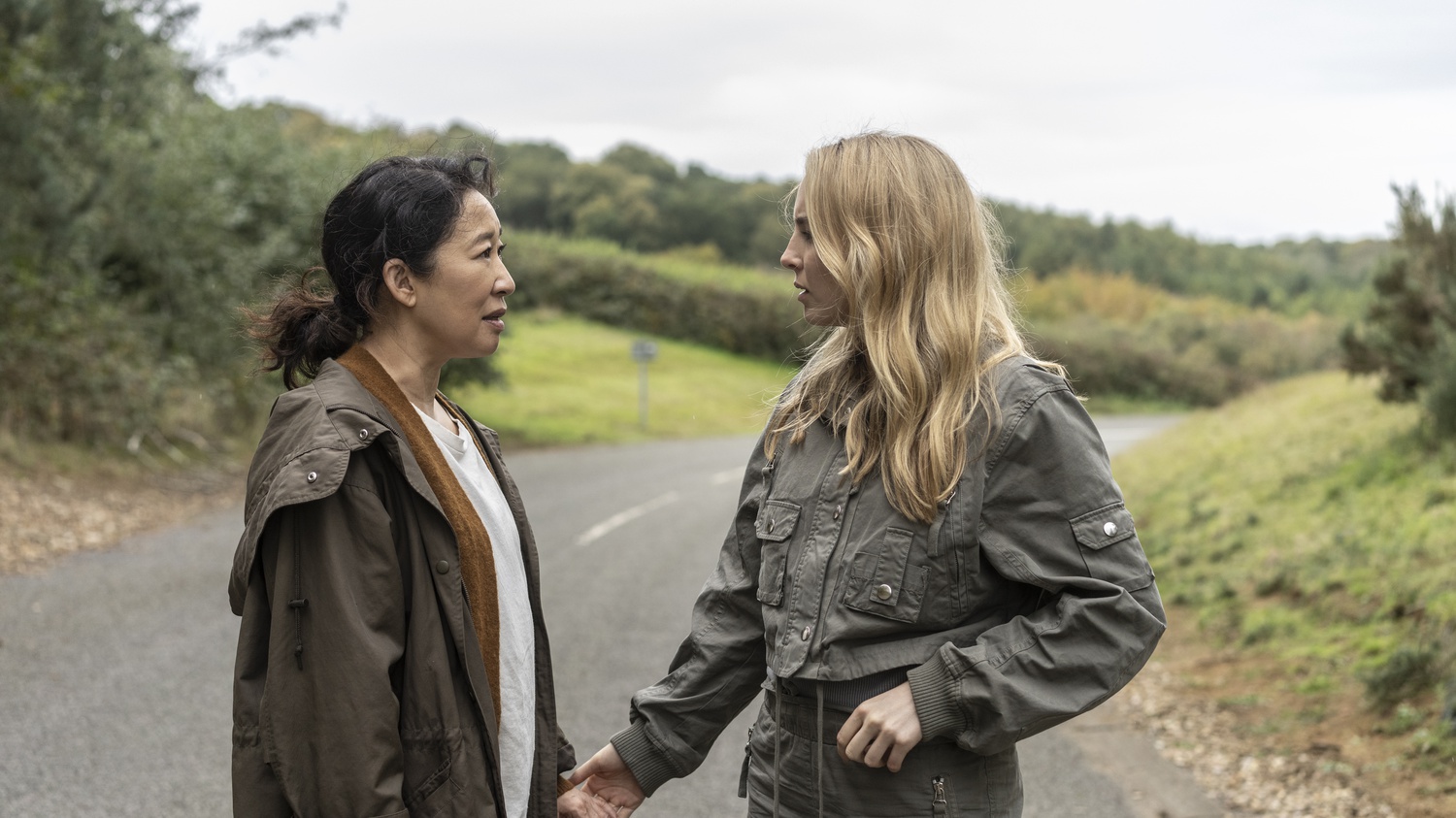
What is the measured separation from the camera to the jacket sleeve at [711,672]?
264 centimetres

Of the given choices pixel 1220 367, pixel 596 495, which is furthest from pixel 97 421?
pixel 1220 367

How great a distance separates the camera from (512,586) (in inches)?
98.7

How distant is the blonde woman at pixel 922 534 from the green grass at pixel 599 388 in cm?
2040

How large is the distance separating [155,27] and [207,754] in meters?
14.5

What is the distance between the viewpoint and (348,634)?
204 centimetres

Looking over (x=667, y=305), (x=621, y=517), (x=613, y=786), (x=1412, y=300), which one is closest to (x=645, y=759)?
(x=613, y=786)

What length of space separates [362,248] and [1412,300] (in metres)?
11.2

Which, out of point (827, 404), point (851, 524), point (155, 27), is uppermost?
point (155, 27)

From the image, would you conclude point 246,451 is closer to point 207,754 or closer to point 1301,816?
point 207,754

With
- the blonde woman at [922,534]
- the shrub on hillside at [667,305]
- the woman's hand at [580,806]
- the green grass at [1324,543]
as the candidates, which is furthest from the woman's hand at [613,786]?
the shrub on hillside at [667,305]

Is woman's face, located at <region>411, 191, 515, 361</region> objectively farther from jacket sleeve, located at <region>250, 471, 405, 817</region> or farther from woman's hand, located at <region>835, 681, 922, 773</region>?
woman's hand, located at <region>835, 681, 922, 773</region>

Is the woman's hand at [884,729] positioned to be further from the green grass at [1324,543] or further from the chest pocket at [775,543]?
the green grass at [1324,543]

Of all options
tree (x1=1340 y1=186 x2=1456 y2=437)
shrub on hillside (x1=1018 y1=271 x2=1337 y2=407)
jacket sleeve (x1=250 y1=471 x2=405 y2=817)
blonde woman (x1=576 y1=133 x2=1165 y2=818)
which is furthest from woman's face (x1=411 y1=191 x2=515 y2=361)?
shrub on hillside (x1=1018 y1=271 x2=1337 y2=407)

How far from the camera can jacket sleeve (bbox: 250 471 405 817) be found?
2.04 meters
